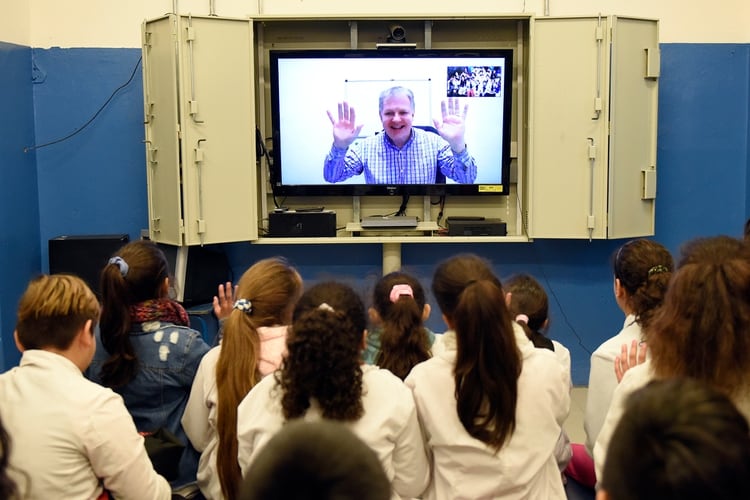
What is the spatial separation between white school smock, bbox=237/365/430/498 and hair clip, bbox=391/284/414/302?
21.2 inches

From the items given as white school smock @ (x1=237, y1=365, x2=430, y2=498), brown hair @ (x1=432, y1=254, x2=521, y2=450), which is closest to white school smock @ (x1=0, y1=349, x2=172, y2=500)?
white school smock @ (x1=237, y1=365, x2=430, y2=498)

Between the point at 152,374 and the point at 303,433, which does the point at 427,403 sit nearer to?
the point at 152,374

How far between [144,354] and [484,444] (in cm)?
106

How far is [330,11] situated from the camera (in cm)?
464

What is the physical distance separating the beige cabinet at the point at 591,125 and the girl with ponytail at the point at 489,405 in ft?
8.01

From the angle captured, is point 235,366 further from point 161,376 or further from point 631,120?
point 631,120

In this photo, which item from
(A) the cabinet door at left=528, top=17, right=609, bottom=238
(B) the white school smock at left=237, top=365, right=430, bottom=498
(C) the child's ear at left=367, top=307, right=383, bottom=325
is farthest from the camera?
(A) the cabinet door at left=528, top=17, right=609, bottom=238

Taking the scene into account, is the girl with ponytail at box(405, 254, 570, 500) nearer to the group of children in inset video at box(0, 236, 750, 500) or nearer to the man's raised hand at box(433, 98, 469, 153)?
the group of children in inset video at box(0, 236, 750, 500)

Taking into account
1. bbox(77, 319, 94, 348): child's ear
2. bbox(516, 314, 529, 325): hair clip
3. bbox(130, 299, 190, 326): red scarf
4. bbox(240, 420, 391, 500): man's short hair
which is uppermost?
bbox(240, 420, 391, 500): man's short hair

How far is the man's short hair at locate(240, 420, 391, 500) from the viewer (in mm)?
872

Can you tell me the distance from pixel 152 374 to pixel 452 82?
2697 millimetres

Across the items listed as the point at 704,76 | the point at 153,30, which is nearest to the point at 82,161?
the point at 153,30

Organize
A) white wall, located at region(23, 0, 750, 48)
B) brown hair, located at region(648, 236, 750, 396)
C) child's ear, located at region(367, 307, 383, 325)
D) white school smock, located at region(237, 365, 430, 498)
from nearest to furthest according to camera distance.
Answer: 1. brown hair, located at region(648, 236, 750, 396)
2. white school smock, located at region(237, 365, 430, 498)
3. child's ear, located at region(367, 307, 383, 325)
4. white wall, located at region(23, 0, 750, 48)

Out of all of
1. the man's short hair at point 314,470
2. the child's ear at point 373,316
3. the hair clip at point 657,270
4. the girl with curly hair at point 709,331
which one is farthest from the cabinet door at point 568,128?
the man's short hair at point 314,470
